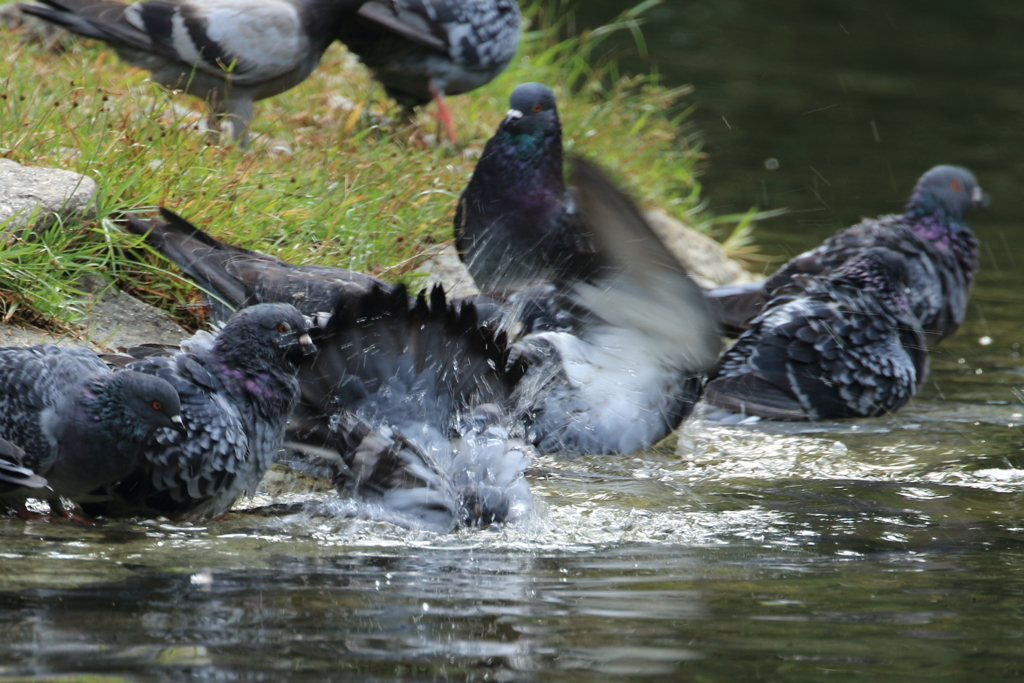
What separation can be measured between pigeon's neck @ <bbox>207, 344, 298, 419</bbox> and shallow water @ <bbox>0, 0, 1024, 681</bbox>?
0.29m

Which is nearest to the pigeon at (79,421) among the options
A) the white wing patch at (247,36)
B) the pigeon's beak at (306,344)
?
the pigeon's beak at (306,344)

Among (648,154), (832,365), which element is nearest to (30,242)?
(832,365)

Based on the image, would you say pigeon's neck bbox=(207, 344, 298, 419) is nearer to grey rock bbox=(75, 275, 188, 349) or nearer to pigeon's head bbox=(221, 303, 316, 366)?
pigeon's head bbox=(221, 303, 316, 366)

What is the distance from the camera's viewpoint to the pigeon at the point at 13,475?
2727mm

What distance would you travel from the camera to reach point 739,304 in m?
5.21

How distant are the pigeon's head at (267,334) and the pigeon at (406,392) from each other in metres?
0.25

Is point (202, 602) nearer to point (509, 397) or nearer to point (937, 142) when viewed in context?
point (509, 397)

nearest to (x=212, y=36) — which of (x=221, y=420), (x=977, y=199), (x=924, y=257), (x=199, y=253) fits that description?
(x=199, y=253)

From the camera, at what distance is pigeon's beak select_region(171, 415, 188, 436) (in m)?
2.93

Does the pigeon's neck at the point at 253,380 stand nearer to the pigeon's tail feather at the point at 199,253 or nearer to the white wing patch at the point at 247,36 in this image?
the pigeon's tail feather at the point at 199,253

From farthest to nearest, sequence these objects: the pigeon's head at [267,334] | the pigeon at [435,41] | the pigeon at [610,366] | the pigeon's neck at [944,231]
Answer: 1. the pigeon at [435,41]
2. the pigeon's neck at [944,231]
3. the pigeon at [610,366]
4. the pigeon's head at [267,334]

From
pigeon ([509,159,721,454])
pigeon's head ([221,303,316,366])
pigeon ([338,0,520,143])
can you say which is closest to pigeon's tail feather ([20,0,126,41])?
pigeon ([338,0,520,143])

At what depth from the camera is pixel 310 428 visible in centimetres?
348

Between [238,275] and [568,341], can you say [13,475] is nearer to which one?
[238,275]
